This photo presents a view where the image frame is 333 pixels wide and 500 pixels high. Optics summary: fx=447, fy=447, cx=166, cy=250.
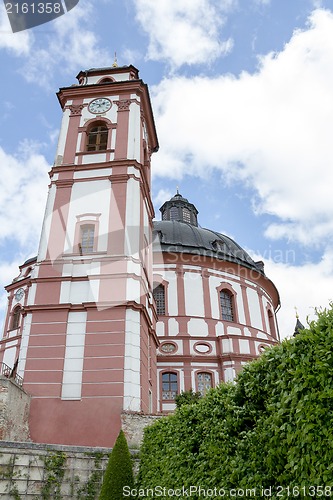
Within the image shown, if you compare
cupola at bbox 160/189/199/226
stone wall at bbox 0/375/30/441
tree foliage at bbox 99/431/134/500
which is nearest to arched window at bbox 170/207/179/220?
cupola at bbox 160/189/199/226

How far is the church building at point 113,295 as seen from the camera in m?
15.4

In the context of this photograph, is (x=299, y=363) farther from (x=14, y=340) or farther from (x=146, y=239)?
(x=14, y=340)

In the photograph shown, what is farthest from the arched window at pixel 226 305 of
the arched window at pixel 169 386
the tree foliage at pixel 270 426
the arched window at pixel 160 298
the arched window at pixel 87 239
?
the tree foliage at pixel 270 426

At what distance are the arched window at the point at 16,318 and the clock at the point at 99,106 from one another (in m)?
13.7

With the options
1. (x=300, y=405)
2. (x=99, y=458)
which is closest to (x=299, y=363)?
(x=300, y=405)

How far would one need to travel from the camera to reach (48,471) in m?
11.0

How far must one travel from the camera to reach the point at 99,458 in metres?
11.4

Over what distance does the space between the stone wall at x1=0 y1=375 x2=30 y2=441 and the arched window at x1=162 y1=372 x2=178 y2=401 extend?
11.6 meters

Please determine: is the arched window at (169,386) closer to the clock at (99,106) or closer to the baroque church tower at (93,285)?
the baroque church tower at (93,285)

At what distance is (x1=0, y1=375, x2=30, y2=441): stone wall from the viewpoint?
43.8 feet

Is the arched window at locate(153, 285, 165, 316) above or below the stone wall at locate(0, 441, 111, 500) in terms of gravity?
above

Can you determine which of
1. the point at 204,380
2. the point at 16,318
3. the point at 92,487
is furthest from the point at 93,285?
the point at 16,318

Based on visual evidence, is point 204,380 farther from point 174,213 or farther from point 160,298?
point 174,213

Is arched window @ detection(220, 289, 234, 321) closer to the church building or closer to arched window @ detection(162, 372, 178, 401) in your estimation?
the church building
